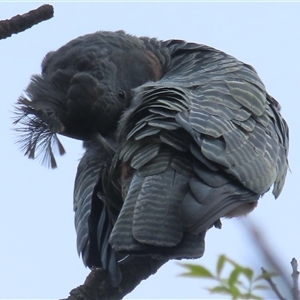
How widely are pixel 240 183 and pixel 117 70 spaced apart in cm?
175

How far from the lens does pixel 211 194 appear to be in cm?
323

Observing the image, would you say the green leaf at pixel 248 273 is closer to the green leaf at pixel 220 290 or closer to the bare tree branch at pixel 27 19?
the green leaf at pixel 220 290

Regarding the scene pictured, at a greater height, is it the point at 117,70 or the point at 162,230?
the point at 117,70

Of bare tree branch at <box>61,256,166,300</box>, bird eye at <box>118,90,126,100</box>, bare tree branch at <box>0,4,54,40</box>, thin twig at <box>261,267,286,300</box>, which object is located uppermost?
bare tree branch at <box>0,4,54,40</box>

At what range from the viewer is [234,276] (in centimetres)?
169

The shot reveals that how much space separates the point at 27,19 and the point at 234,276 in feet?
5.64

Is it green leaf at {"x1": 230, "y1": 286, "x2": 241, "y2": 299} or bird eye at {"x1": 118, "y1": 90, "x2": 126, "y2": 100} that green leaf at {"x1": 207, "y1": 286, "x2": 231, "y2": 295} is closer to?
green leaf at {"x1": 230, "y1": 286, "x2": 241, "y2": 299}

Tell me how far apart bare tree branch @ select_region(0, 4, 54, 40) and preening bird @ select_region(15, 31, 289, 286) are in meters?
0.97

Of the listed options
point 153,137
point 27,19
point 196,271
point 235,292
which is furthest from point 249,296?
point 153,137

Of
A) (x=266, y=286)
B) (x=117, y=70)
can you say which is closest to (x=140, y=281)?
(x=117, y=70)

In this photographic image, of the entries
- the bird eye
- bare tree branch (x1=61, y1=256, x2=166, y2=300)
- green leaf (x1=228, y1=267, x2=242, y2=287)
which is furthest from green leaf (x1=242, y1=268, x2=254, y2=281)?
the bird eye

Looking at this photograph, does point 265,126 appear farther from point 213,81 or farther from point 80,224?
point 80,224

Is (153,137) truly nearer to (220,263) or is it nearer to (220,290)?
(220,263)

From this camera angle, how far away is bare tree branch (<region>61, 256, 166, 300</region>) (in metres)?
3.54
